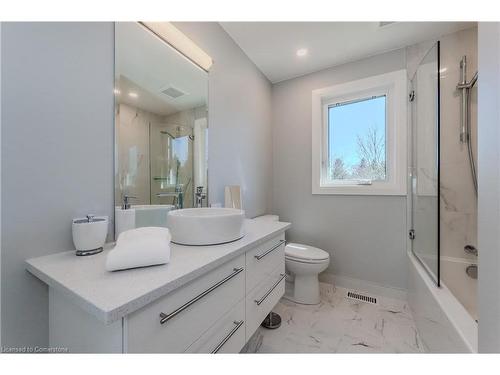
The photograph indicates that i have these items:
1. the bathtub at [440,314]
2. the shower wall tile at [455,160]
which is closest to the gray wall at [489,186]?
the bathtub at [440,314]

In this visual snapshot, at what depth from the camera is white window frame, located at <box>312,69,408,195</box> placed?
1.85 m

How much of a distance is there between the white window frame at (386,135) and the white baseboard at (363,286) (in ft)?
2.82

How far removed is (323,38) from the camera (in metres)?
1.73

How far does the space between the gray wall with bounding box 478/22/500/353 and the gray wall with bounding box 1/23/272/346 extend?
1.37 m

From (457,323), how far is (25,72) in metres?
2.02

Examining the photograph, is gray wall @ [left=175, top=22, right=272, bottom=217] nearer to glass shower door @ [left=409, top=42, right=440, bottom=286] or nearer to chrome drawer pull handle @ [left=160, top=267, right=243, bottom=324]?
chrome drawer pull handle @ [left=160, top=267, right=243, bottom=324]

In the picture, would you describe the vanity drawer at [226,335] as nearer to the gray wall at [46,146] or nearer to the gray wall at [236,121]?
the gray wall at [46,146]

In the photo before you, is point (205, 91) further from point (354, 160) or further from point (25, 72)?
point (354, 160)

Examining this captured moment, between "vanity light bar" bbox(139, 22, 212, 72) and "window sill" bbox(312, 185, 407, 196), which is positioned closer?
"vanity light bar" bbox(139, 22, 212, 72)

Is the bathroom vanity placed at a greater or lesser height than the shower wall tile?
lesser

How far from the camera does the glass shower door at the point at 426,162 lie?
141 cm

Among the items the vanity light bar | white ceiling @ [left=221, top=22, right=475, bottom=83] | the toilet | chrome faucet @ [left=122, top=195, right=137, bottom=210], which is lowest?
the toilet

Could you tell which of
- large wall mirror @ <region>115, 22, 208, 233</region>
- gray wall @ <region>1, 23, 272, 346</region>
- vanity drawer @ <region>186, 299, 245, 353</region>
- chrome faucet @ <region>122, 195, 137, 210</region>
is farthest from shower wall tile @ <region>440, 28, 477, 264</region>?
gray wall @ <region>1, 23, 272, 346</region>

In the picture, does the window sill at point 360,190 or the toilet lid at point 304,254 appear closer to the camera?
the toilet lid at point 304,254
